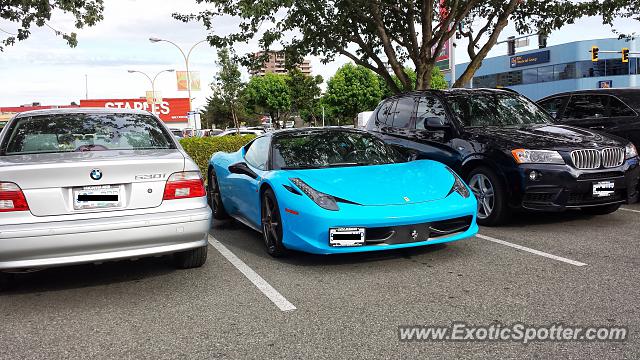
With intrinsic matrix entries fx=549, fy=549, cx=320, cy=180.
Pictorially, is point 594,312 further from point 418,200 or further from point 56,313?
point 56,313

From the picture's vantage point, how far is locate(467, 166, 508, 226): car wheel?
617 cm

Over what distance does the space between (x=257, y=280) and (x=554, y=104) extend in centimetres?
654

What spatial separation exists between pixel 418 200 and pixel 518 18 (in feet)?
41.7

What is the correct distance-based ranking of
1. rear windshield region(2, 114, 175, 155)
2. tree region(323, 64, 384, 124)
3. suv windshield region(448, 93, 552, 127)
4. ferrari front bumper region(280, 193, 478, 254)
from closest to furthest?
ferrari front bumper region(280, 193, 478, 254) → rear windshield region(2, 114, 175, 155) → suv windshield region(448, 93, 552, 127) → tree region(323, 64, 384, 124)

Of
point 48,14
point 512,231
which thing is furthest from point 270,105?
point 512,231

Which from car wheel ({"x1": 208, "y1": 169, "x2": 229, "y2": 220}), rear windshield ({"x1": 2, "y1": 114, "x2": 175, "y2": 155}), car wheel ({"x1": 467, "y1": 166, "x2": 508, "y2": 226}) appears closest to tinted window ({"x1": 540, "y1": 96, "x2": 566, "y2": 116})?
car wheel ({"x1": 467, "y1": 166, "x2": 508, "y2": 226})

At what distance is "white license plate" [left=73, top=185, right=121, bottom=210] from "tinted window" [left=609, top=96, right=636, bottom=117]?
7089 mm

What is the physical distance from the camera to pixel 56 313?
386 cm

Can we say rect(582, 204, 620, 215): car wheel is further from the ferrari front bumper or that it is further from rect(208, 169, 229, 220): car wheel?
rect(208, 169, 229, 220): car wheel

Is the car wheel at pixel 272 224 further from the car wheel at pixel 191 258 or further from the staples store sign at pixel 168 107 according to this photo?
the staples store sign at pixel 168 107

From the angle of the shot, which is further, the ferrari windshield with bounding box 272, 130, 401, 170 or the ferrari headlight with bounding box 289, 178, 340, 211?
the ferrari windshield with bounding box 272, 130, 401, 170

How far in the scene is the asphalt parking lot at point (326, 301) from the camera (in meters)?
3.13

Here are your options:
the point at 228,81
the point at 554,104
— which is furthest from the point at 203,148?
the point at 228,81

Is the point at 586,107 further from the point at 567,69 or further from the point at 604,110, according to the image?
the point at 567,69
